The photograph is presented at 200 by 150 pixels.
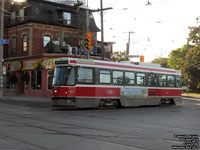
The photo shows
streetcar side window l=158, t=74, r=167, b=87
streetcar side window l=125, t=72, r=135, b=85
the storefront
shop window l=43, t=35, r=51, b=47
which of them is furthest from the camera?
shop window l=43, t=35, r=51, b=47

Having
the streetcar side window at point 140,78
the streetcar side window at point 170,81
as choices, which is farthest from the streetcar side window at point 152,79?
the streetcar side window at point 170,81

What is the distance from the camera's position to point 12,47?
125ft

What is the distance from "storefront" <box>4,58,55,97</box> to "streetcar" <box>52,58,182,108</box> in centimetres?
1130

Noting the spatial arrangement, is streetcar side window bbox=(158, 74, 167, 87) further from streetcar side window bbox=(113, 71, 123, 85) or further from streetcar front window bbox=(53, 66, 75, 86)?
streetcar front window bbox=(53, 66, 75, 86)

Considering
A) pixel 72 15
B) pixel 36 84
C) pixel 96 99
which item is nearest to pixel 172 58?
pixel 72 15

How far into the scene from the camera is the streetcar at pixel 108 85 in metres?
18.4

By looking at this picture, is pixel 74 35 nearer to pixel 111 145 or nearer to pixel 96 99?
pixel 96 99

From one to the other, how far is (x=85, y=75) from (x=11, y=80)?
63.7 feet

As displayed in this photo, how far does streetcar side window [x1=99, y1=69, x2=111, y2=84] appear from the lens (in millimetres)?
19953

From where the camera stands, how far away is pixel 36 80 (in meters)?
34.1

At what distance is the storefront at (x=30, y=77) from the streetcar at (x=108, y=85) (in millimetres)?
11303

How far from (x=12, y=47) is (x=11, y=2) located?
610cm

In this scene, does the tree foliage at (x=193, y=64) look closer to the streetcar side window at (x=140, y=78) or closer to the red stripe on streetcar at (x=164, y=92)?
the red stripe on streetcar at (x=164, y=92)

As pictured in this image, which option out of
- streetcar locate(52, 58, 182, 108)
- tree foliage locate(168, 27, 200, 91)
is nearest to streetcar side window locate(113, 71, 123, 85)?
streetcar locate(52, 58, 182, 108)
